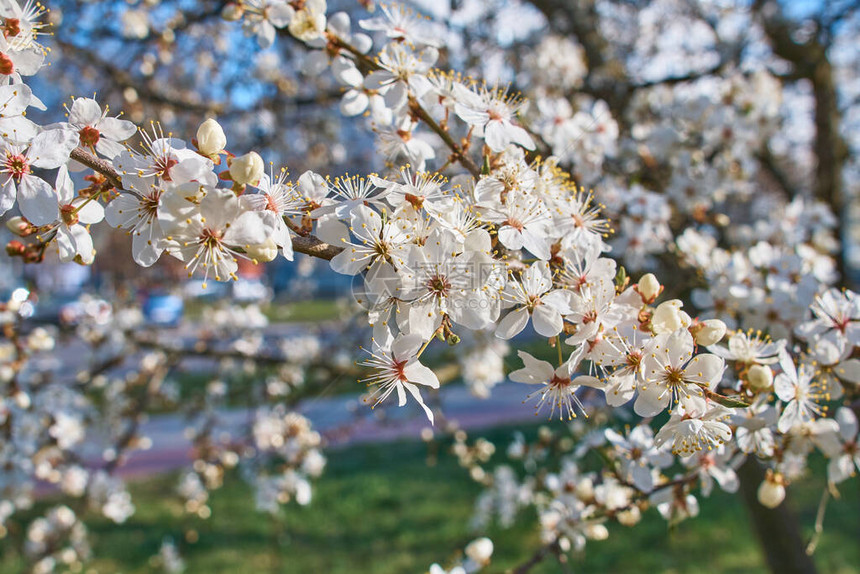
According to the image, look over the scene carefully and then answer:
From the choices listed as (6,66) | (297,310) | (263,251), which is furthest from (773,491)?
(297,310)

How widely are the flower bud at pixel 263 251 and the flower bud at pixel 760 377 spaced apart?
97 centimetres

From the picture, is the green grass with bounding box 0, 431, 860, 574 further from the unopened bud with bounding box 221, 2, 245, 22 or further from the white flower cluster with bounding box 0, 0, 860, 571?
the unopened bud with bounding box 221, 2, 245, 22

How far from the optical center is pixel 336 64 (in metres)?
1.56

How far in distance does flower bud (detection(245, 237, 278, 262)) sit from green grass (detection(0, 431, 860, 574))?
10.6ft

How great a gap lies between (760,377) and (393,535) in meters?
4.25

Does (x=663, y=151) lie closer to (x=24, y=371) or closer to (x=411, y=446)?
(x=24, y=371)

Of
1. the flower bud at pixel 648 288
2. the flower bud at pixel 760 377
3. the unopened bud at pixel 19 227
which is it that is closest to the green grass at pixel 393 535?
the flower bud at pixel 760 377

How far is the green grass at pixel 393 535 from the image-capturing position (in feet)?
14.4

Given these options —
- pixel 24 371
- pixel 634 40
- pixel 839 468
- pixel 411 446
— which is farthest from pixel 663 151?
pixel 411 446

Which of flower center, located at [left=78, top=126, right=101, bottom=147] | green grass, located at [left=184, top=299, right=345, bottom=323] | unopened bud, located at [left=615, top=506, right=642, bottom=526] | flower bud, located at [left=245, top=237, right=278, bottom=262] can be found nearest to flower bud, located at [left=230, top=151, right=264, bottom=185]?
flower bud, located at [left=245, top=237, right=278, bottom=262]

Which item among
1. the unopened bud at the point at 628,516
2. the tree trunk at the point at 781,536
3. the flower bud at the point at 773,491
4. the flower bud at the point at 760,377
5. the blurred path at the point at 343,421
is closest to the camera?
the flower bud at the point at 760,377

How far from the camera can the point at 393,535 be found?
16.3 feet

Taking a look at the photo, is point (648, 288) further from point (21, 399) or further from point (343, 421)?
point (343, 421)

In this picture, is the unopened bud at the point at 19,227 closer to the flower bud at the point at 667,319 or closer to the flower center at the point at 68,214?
the flower center at the point at 68,214
